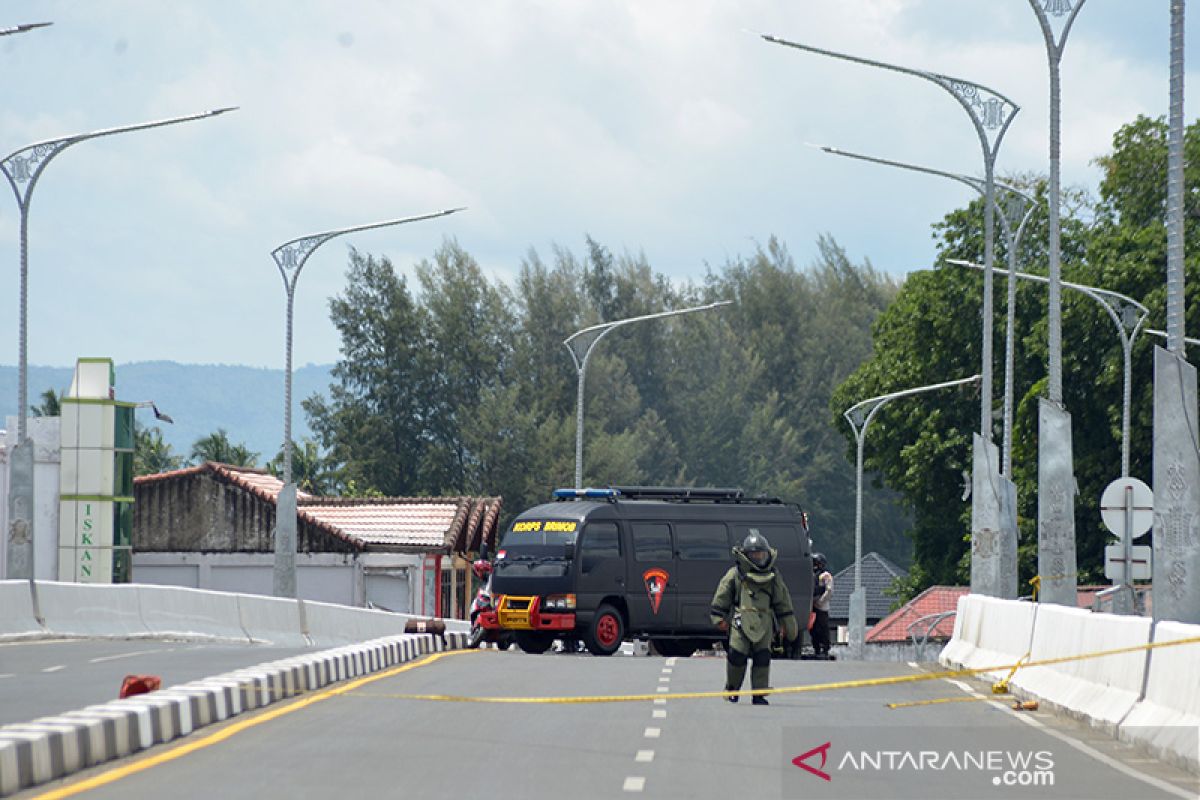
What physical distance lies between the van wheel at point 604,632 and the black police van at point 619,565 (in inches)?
0.6

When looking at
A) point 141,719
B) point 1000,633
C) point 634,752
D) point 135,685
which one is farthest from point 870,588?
point 141,719

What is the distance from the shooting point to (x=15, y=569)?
33438 mm

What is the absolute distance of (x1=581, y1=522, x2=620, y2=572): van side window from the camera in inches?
Result: 1318

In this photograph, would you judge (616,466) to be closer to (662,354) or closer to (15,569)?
(662,354)

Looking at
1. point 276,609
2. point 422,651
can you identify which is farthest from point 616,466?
point 422,651

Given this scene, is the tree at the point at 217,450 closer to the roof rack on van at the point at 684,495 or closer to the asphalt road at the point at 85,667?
the roof rack on van at the point at 684,495

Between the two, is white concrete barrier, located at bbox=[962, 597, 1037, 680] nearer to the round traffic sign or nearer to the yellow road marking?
the round traffic sign

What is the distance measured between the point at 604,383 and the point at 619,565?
75.1 m

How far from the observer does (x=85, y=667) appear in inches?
946

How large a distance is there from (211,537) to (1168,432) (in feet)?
167

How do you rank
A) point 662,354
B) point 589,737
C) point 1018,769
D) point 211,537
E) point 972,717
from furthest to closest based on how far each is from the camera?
point 662,354, point 211,537, point 972,717, point 589,737, point 1018,769

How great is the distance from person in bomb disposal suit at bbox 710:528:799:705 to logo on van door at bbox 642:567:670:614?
1480cm

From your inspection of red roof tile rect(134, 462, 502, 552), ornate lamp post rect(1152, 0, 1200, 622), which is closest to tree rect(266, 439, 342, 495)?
red roof tile rect(134, 462, 502, 552)

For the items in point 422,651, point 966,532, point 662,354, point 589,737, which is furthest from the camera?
point 662,354
